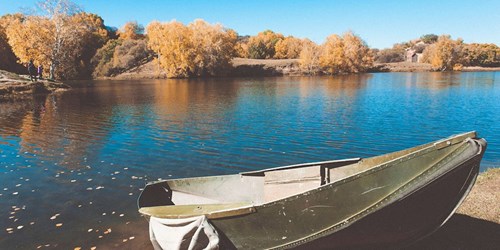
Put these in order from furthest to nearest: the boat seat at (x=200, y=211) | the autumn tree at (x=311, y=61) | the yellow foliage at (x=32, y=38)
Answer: the autumn tree at (x=311, y=61), the yellow foliage at (x=32, y=38), the boat seat at (x=200, y=211)

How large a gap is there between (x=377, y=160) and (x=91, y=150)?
16.2 m

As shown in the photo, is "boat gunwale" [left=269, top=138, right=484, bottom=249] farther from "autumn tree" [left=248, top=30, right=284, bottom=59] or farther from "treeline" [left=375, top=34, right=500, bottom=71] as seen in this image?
"treeline" [left=375, top=34, right=500, bottom=71]

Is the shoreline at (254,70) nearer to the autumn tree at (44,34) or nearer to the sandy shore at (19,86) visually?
the autumn tree at (44,34)

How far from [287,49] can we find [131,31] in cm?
6006

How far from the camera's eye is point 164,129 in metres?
24.7

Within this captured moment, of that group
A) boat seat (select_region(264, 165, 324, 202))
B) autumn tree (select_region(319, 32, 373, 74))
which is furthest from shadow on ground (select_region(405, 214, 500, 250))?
autumn tree (select_region(319, 32, 373, 74))

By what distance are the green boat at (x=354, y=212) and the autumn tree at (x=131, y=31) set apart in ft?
429

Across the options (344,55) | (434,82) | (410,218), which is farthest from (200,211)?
(344,55)

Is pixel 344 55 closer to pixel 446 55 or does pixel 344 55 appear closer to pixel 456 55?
pixel 446 55

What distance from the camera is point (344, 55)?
359 feet

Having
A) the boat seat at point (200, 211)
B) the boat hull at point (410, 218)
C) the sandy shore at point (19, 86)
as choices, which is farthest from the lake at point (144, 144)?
the sandy shore at point (19, 86)

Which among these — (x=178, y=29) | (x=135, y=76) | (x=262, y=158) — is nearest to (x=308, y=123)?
(x=262, y=158)

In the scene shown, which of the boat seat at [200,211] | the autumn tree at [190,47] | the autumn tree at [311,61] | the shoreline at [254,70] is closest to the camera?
the boat seat at [200,211]

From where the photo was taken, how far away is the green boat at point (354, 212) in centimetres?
636
